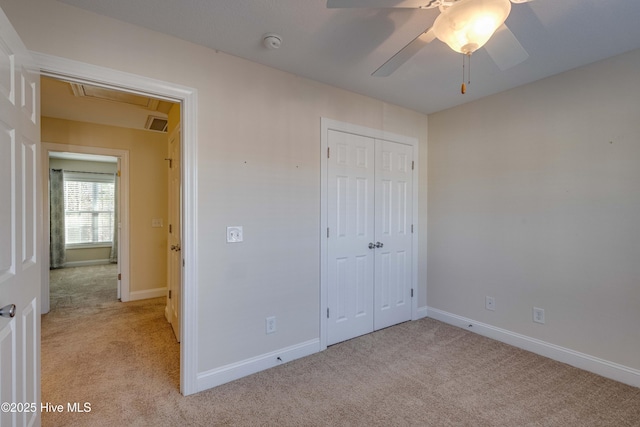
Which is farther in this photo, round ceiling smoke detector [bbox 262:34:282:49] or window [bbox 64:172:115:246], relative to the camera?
window [bbox 64:172:115:246]

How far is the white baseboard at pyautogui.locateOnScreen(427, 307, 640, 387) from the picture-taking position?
84.3 inches

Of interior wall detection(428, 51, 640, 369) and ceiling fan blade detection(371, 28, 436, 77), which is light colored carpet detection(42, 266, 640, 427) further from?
ceiling fan blade detection(371, 28, 436, 77)

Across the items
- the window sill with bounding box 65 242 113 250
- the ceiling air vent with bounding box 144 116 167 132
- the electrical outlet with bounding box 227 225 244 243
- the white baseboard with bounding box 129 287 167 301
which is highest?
the ceiling air vent with bounding box 144 116 167 132

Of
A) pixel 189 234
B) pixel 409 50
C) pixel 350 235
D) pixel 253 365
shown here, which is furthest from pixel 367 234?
pixel 409 50

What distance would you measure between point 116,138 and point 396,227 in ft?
13.0

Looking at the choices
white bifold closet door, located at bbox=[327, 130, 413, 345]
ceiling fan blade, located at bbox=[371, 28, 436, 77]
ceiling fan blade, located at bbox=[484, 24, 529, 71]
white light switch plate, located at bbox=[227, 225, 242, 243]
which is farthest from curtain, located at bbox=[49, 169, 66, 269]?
ceiling fan blade, located at bbox=[484, 24, 529, 71]

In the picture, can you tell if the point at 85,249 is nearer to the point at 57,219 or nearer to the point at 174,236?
the point at 57,219

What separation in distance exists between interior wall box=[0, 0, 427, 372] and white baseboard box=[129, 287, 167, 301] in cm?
273

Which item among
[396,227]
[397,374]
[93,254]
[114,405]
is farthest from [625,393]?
[93,254]

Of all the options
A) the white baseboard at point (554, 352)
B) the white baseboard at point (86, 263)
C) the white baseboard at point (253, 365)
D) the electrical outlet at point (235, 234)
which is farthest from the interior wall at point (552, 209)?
the white baseboard at point (86, 263)

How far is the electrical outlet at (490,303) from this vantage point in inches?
114

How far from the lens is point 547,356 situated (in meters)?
2.51

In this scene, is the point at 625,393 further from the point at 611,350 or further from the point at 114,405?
the point at 114,405

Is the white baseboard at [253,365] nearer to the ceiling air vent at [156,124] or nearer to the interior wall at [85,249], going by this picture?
the ceiling air vent at [156,124]
